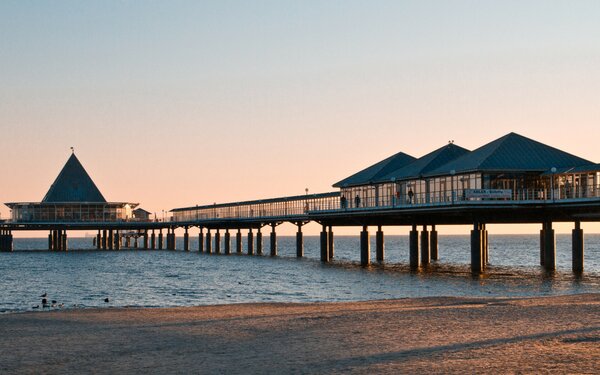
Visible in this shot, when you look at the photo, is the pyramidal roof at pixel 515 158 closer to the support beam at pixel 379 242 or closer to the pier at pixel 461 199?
the pier at pixel 461 199

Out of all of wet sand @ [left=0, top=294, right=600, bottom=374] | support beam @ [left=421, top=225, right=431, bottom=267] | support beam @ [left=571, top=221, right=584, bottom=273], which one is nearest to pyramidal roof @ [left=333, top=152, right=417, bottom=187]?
support beam @ [left=421, top=225, right=431, bottom=267]

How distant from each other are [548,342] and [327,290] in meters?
31.4

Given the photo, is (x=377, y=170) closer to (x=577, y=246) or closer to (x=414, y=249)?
(x=414, y=249)

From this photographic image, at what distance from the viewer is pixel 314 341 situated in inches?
946

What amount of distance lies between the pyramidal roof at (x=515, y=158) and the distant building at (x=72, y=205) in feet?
255

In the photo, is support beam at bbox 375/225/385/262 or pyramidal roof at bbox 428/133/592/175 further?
support beam at bbox 375/225/385/262

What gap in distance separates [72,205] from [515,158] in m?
86.9

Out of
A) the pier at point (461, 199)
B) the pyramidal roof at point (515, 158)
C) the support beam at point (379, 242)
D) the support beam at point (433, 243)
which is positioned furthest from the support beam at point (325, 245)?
the pyramidal roof at point (515, 158)

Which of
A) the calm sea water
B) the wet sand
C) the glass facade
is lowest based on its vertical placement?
the calm sea water

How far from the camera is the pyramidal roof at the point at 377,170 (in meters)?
93.4

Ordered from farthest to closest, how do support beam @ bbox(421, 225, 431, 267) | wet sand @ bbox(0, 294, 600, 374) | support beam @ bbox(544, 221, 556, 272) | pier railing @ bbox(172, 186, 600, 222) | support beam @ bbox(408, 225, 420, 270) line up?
support beam @ bbox(421, 225, 431, 267) → support beam @ bbox(408, 225, 420, 270) → support beam @ bbox(544, 221, 556, 272) → pier railing @ bbox(172, 186, 600, 222) → wet sand @ bbox(0, 294, 600, 374)

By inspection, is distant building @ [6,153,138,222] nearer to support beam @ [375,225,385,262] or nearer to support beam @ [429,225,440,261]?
support beam @ [375,225,385,262]

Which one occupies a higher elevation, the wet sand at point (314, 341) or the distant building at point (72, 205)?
the distant building at point (72, 205)

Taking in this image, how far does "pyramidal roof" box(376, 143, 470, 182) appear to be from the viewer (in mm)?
83000
